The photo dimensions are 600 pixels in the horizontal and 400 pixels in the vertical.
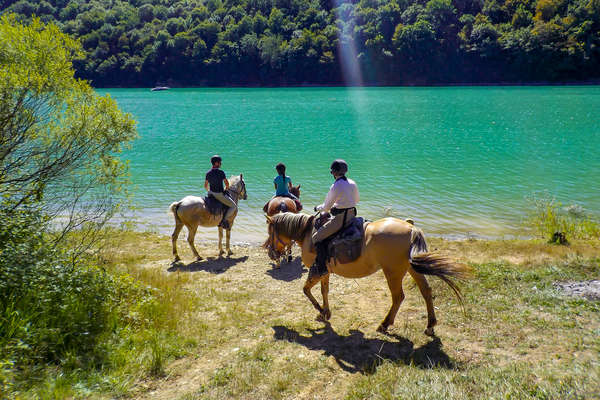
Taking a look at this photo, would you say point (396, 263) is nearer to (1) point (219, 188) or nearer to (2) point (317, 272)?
(2) point (317, 272)

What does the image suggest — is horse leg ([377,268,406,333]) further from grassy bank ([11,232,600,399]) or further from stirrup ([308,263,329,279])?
Answer: stirrup ([308,263,329,279])

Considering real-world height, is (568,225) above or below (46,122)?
below

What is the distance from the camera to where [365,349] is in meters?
6.43

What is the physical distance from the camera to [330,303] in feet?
27.9

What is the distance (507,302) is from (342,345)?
132 inches

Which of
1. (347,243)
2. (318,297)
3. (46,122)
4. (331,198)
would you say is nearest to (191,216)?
(46,122)

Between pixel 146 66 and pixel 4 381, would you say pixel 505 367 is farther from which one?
pixel 146 66

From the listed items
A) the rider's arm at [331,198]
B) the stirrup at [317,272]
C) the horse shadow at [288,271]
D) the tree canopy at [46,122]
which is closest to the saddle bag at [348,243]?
the stirrup at [317,272]

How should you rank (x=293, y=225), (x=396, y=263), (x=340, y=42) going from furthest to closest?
(x=340, y=42), (x=293, y=225), (x=396, y=263)

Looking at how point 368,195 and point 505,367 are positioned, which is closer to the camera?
point 505,367

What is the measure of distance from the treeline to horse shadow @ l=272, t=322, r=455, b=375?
115 m

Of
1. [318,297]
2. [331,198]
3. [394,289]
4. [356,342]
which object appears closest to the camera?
[356,342]

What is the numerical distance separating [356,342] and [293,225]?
266 cm

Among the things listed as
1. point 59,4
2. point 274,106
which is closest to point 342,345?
point 274,106
